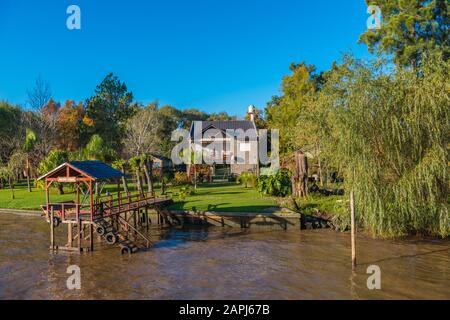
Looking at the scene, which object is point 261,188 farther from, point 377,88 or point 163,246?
point 377,88

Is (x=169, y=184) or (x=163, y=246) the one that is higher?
(x=169, y=184)

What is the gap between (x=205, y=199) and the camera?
1146 inches

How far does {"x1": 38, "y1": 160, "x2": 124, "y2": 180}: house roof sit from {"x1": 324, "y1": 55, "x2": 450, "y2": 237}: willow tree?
37.6 ft

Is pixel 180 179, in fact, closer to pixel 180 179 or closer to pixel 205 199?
pixel 180 179

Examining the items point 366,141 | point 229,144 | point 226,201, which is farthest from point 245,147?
point 366,141

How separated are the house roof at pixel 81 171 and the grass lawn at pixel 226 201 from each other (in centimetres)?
685

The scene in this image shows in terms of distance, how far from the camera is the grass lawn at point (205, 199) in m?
26.0

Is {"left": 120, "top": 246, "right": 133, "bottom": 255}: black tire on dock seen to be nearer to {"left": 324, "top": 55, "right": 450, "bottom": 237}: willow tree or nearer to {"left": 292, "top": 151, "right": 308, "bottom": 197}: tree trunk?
{"left": 324, "top": 55, "right": 450, "bottom": 237}: willow tree

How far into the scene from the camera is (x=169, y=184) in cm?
3869

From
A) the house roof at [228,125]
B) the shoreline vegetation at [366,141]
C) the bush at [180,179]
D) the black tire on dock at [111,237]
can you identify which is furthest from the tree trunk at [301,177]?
the house roof at [228,125]

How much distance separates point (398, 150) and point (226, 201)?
12.9 m

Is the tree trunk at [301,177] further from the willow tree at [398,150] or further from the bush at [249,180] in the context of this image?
the willow tree at [398,150]
